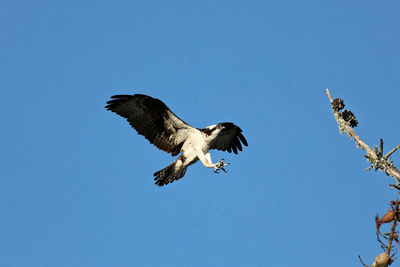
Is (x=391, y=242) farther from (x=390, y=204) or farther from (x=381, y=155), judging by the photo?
(x=381, y=155)

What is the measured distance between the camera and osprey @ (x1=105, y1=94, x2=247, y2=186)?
1279 cm

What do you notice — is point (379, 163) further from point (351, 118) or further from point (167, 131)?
point (167, 131)

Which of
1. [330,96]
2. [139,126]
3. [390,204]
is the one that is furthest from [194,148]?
[390,204]

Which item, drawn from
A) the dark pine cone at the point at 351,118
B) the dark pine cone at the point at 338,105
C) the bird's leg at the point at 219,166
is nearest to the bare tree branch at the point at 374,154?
the dark pine cone at the point at 351,118

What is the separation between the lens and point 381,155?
7.17m

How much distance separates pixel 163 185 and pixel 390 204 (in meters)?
8.78

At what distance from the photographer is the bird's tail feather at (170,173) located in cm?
1283

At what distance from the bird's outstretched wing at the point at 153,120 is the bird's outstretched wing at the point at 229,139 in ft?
3.22

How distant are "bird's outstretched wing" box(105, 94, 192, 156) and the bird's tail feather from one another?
23.3 inches

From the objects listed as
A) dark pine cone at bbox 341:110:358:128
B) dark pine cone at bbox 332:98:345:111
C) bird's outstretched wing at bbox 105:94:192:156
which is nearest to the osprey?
bird's outstretched wing at bbox 105:94:192:156

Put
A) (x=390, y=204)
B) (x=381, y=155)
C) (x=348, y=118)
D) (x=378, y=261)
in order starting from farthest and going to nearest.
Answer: (x=348, y=118) → (x=381, y=155) → (x=390, y=204) → (x=378, y=261)

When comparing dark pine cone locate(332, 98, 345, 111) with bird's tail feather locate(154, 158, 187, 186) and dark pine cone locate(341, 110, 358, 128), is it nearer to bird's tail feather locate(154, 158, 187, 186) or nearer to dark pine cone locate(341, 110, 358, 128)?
dark pine cone locate(341, 110, 358, 128)

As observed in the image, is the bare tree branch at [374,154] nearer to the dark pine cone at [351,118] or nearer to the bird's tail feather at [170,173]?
the dark pine cone at [351,118]

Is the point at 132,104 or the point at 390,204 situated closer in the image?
the point at 390,204
